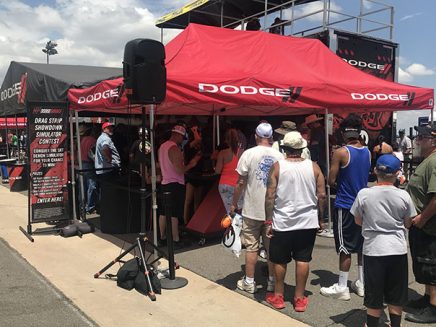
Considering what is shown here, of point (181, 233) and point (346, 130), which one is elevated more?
point (346, 130)

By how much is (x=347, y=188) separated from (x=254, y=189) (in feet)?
3.15

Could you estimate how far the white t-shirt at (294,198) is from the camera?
4160 millimetres

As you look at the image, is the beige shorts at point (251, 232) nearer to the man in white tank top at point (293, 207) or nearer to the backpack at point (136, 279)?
the man in white tank top at point (293, 207)

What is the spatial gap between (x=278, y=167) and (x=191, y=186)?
3.50m

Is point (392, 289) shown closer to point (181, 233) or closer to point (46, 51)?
point (181, 233)

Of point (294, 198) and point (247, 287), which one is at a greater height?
point (294, 198)

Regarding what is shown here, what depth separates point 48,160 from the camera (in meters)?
7.81

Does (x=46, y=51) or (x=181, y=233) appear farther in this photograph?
(x=46, y=51)

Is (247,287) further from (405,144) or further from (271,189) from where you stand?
(405,144)

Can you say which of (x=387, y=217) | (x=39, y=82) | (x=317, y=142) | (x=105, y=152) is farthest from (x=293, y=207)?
(x=39, y=82)

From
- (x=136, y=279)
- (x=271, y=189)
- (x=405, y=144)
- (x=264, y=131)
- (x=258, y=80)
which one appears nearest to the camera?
(x=271, y=189)

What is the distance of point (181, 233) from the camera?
24.2 ft

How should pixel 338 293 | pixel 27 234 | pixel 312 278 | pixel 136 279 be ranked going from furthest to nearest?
pixel 27 234
pixel 312 278
pixel 136 279
pixel 338 293

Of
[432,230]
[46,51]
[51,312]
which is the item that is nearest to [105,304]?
[51,312]
